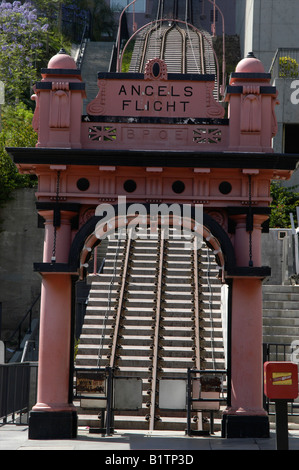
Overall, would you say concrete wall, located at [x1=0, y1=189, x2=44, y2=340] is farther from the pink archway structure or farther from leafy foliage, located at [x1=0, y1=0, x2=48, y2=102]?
the pink archway structure

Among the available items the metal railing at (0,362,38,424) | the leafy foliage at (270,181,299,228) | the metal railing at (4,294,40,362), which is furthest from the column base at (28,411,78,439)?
the leafy foliage at (270,181,299,228)

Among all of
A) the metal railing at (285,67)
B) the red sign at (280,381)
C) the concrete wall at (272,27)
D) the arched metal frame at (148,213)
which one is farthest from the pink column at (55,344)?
the concrete wall at (272,27)

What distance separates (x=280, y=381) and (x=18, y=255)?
2073 centimetres

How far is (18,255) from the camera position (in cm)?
3161

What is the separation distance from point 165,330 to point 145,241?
634cm

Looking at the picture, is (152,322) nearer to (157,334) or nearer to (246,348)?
(157,334)

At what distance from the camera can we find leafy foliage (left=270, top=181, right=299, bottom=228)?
3362 cm

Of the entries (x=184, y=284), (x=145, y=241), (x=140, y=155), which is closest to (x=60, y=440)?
(x=140, y=155)

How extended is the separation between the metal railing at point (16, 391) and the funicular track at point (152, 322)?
4.37ft

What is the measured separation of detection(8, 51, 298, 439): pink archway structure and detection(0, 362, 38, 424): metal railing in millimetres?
2577

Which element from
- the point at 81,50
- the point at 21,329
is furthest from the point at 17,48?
the point at 21,329

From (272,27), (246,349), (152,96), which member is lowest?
(246,349)

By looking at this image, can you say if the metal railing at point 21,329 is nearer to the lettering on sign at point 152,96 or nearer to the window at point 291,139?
the lettering on sign at point 152,96

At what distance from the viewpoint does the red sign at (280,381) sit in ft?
38.3
